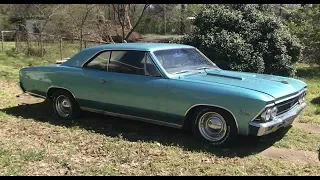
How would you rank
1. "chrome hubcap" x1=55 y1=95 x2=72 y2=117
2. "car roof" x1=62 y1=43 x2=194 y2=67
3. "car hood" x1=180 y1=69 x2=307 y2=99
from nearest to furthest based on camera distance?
"car hood" x1=180 y1=69 x2=307 y2=99 < "car roof" x1=62 y1=43 x2=194 y2=67 < "chrome hubcap" x1=55 y1=95 x2=72 y2=117

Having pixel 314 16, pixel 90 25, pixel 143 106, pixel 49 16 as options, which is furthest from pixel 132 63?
pixel 49 16

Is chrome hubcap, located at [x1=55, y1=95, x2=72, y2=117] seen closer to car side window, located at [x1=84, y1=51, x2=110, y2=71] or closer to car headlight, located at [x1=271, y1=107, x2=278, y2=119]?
car side window, located at [x1=84, y1=51, x2=110, y2=71]

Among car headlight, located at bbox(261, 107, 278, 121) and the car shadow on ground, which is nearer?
car headlight, located at bbox(261, 107, 278, 121)

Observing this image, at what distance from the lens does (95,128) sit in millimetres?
6258

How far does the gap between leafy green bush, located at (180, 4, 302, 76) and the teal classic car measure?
4.44 metres

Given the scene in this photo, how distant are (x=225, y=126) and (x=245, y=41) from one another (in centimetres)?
638

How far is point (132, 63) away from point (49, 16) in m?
19.2

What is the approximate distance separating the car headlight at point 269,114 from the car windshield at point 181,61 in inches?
59.1

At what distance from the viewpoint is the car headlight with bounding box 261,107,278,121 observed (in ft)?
15.5

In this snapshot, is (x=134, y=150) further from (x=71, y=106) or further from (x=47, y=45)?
(x=47, y=45)

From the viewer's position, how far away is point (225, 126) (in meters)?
5.07

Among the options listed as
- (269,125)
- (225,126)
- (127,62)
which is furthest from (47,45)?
(269,125)

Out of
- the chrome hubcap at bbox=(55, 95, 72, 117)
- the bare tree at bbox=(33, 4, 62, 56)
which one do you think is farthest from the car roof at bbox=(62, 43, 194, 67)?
the bare tree at bbox=(33, 4, 62, 56)
